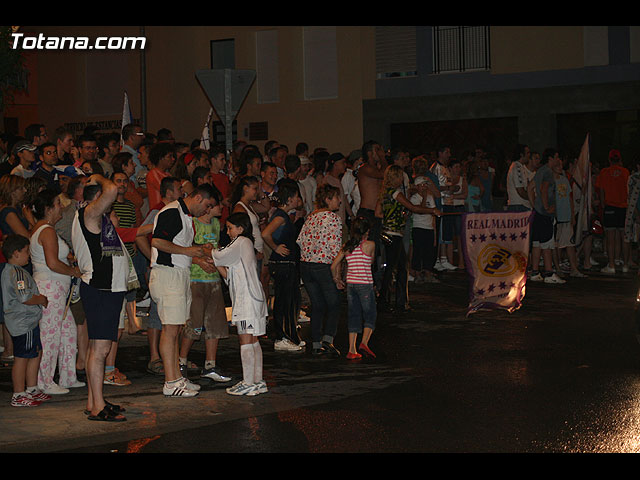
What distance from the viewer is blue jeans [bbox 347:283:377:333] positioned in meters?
10.8

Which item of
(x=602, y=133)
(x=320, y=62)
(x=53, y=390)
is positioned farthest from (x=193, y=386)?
(x=320, y=62)

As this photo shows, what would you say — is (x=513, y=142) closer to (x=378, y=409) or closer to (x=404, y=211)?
(x=404, y=211)

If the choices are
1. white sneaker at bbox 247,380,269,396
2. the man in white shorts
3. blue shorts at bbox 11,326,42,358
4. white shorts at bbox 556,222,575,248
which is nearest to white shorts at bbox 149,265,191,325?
the man in white shorts

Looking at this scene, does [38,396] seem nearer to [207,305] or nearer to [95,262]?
[95,262]

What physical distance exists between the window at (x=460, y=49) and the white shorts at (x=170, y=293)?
2243 cm

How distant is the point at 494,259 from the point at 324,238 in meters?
3.29

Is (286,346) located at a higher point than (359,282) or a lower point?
lower

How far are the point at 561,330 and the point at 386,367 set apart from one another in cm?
303

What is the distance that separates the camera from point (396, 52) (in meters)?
31.1

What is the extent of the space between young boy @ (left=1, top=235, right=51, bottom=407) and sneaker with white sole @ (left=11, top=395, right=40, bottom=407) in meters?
0.05

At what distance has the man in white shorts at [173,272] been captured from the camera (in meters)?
8.83

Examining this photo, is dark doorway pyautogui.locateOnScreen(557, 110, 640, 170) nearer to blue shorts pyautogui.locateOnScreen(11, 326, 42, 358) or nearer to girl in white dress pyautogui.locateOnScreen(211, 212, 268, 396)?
girl in white dress pyautogui.locateOnScreen(211, 212, 268, 396)
